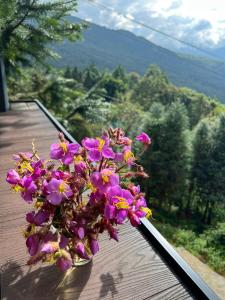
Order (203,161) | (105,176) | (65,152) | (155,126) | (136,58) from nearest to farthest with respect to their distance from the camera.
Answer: (105,176), (65,152), (203,161), (155,126), (136,58)

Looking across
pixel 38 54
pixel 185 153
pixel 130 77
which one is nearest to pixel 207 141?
pixel 185 153

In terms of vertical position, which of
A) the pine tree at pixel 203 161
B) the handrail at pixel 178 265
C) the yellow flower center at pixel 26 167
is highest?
the yellow flower center at pixel 26 167

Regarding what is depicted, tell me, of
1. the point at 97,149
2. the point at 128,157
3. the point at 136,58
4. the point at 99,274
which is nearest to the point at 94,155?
the point at 97,149

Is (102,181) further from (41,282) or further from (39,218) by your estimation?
(41,282)

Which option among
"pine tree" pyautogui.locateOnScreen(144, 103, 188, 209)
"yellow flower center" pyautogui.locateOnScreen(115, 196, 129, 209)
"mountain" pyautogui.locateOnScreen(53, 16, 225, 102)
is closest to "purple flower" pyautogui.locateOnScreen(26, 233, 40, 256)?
"yellow flower center" pyautogui.locateOnScreen(115, 196, 129, 209)

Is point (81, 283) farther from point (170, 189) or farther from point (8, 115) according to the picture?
point (170, 189)

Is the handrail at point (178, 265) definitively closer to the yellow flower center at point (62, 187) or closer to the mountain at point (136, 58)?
the yellow flower center at point (62, 187)

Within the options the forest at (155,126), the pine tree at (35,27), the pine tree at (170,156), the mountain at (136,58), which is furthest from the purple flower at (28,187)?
the mountain at (136,58)
